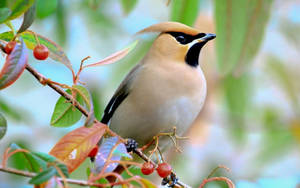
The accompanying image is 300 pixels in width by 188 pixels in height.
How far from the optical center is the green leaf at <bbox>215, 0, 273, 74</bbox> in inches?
90.6

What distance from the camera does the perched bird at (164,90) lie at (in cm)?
225

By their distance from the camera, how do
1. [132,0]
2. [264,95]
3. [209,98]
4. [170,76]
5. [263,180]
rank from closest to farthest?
[132,0] → [170,76] → [263,180] → [209,98] → [264,95]

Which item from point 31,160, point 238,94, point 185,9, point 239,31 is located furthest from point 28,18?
point 238,94

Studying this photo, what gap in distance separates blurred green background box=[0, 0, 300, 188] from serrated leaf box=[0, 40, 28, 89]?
88 cm

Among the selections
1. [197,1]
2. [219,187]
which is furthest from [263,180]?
[197,1]

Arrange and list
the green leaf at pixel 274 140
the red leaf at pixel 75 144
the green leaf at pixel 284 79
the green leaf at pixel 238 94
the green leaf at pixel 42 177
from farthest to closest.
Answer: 1. the green leaf at pixel 274 140
2. the green leaf at pixel 284 79
3. the green leaf at pixel 238 94
4. the red leaf at pixel 75 144
5. the green leaf at pixel 42 177

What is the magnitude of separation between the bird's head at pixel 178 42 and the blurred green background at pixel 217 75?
0.05 m

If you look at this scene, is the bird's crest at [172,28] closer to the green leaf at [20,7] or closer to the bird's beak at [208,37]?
the bird's beak at [208,37]

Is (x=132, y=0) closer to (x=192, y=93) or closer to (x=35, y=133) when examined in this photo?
(x=192, y=93)

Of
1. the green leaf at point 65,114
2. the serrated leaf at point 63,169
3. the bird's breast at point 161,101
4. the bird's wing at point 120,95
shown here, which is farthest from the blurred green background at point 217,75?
the serrated leaf at point 63,169

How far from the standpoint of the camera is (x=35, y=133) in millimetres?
5027

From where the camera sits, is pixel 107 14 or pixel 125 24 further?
pixel 125 24

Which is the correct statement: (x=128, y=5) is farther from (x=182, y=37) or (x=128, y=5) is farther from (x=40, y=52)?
(x=40, y=52)

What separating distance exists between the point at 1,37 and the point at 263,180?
8.98 feet
